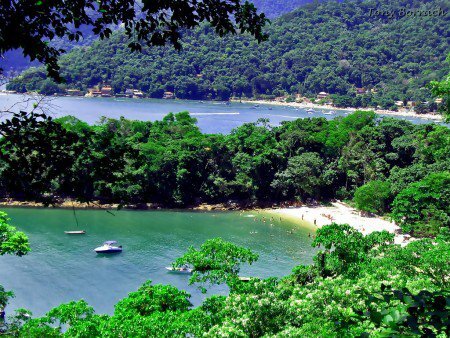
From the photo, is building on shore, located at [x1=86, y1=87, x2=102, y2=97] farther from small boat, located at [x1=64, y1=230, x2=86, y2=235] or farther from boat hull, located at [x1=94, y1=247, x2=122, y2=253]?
boat hull, located at [x1=94, y1=247, x2=122, y2=253]

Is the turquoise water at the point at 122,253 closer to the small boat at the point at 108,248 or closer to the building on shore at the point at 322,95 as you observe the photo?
the small boat at the point at 108,248

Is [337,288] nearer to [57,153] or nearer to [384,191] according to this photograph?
[57,153]

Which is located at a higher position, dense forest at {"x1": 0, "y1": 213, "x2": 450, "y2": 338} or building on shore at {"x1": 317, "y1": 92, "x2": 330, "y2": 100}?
building on shore at {"x1": 317, "y1": 92, "x2": 330, "y2": 100}

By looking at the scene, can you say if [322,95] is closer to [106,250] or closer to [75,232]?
[75,232]

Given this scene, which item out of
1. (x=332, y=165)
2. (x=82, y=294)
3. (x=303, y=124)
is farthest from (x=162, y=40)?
(x=303, y=124)

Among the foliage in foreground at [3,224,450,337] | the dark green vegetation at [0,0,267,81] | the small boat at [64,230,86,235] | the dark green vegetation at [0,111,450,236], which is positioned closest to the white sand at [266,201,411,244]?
the dark green vegetation at [0,111,450,236]

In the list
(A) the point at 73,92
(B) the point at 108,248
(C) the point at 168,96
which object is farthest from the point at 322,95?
(B) the point at 108,248

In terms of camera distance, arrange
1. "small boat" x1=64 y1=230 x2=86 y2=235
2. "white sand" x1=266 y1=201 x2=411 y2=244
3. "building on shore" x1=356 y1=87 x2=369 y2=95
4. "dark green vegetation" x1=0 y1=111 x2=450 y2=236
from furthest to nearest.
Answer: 1. "building on shore" x1=356 y1=87 x2=369 y2=95
2. "dark green vegetation" x1=0 y1=111 x2=450 y2=236
3. "white sand" x1=266 y1=201 x2=411 y2=244
4. "small boat" x1=64 y1=230 x2=86 y2=235
